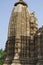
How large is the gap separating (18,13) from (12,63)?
5.43 metres

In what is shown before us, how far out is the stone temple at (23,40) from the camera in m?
21.8

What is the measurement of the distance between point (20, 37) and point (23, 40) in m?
0.42

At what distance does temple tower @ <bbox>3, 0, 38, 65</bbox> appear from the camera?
2222 cm

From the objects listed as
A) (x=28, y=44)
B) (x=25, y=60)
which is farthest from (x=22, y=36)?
(x=25, y=60)

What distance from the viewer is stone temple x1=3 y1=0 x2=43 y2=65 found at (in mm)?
21781

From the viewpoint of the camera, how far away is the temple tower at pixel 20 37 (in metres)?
22.2

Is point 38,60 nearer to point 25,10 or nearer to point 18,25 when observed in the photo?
point 18,25

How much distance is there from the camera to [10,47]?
23.0 metres

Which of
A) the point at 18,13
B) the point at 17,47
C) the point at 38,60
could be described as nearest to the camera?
the point at 38,60

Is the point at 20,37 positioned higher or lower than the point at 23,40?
higher

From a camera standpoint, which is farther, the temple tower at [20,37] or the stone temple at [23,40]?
the temple tower at [20,37]

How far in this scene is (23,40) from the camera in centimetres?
2292

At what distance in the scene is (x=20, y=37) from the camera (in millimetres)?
22953

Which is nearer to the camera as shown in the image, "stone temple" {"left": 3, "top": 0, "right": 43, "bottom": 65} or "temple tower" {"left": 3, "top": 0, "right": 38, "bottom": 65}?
"stone temple" {"left": 3, "top": 0, "right": 43, "bottom": 65}
